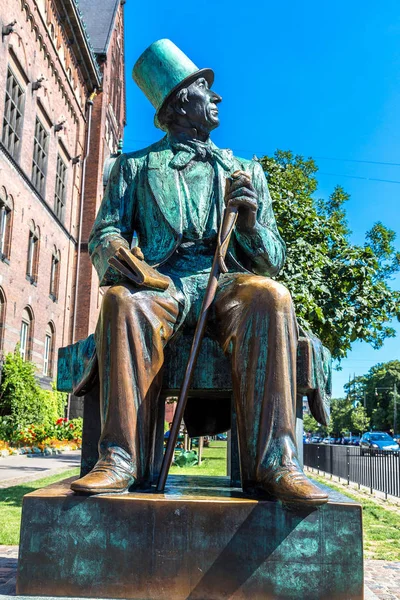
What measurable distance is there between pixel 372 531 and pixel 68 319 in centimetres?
2701

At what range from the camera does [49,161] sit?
30.3 m

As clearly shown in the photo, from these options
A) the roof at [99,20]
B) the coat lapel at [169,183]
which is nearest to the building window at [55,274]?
the roof at [99,20]

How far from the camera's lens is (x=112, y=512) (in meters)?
2.55

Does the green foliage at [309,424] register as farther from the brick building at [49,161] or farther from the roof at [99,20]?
the brick building at [49,161]

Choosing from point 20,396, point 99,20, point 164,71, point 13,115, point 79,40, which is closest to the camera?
point 164,71

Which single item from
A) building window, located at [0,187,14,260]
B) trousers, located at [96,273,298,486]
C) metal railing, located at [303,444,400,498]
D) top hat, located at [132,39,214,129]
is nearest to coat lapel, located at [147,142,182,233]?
top hat, located at [132,39,214,129]

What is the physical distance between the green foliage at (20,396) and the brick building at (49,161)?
1010mm

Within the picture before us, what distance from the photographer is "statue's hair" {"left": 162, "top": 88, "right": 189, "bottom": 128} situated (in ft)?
12.4

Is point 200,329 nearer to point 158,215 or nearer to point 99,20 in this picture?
point 158,215

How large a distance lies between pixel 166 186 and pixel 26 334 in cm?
2455

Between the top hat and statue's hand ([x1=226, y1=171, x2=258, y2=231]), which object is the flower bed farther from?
statue's hand ([x1=226, y1=171, x2=258, y2=231])

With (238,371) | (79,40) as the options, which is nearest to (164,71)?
(238,371)

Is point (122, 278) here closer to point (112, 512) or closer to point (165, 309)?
point (165, 309)

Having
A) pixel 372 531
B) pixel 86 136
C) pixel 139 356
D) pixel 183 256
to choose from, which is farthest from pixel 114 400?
pixel 86 136
